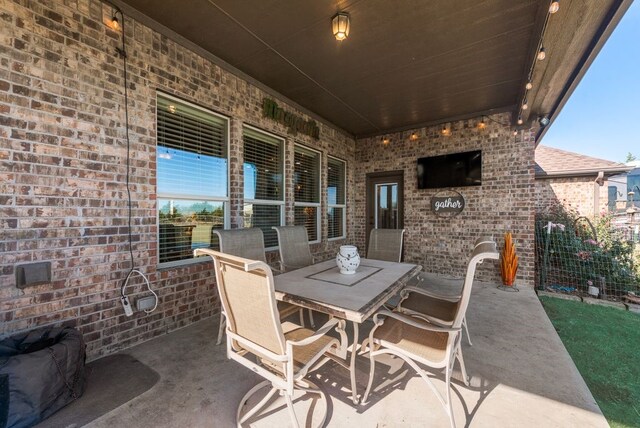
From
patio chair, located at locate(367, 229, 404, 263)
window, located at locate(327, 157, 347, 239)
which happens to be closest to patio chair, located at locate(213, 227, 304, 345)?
patio chair, located at locate(367, 229, 404, 263)

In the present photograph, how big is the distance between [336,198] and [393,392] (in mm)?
4448

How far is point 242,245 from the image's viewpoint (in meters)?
2.80

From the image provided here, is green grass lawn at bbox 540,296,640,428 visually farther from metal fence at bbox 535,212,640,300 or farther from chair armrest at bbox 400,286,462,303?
chair armrest at bbox 400,286,462,303

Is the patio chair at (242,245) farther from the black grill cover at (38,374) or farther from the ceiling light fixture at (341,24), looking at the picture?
the ceiling light fixture at (341,24)

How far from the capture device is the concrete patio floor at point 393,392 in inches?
63.3

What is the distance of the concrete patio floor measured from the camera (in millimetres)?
1607

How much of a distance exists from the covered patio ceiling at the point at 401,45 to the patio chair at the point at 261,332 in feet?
7.84

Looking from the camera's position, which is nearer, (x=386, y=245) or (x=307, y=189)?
(x=386, y=245)

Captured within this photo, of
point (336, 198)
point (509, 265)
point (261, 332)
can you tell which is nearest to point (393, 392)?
point (261, 332)

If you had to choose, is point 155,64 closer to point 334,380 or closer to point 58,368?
point 58,368

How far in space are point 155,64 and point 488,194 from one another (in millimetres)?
5469

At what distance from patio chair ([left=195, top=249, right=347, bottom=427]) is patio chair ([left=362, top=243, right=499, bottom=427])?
0.99 ft

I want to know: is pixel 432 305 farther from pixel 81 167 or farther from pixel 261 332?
pixel 81 167

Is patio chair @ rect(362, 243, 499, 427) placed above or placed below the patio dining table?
below
